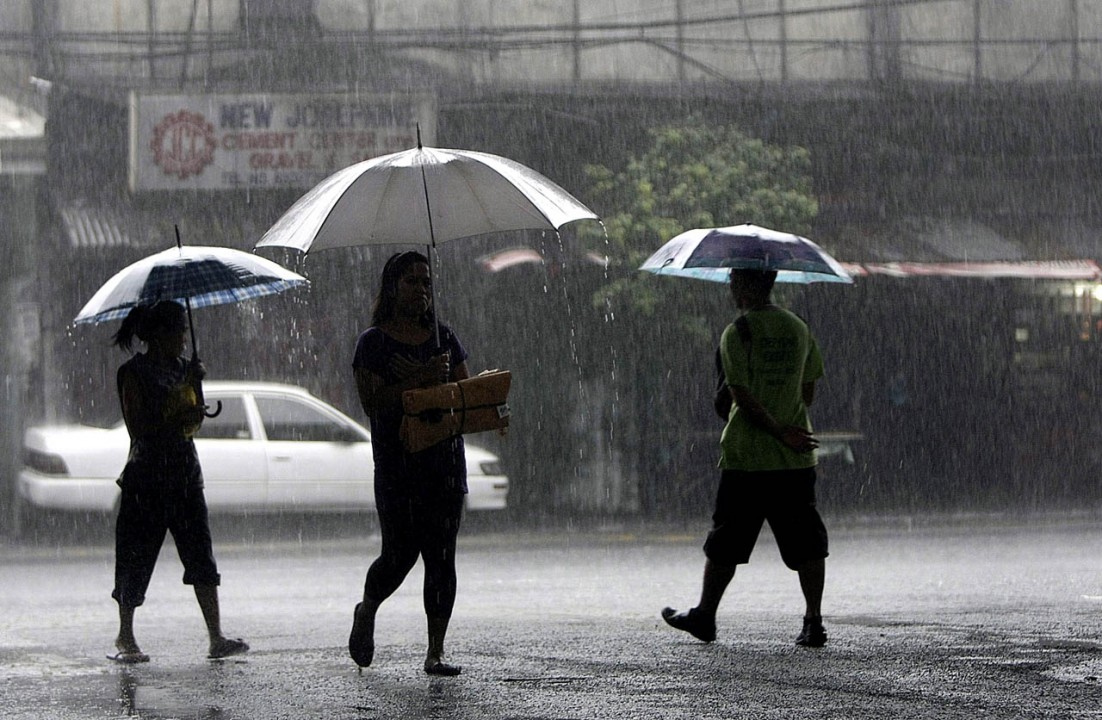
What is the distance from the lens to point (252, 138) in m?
19.9

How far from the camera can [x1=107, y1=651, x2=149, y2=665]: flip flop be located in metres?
7.22

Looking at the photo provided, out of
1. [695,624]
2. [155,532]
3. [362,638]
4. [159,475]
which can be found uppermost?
[159,475]

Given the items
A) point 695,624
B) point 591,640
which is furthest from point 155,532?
point 695,624

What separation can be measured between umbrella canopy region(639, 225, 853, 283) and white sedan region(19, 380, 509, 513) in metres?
7.80

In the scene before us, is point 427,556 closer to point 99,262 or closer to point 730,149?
point 730,149

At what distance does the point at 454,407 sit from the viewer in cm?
619

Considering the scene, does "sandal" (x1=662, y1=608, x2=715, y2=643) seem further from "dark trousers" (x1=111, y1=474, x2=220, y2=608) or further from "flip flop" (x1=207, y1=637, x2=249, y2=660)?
"dark trousers" (x1=111, y1=474, x2=220, y2=608)

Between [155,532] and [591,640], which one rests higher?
[155,532]

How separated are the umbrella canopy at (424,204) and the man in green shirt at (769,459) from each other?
1073mm

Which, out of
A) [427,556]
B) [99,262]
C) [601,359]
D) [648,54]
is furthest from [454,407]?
[648,54]

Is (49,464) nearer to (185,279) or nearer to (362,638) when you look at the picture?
(185,279)

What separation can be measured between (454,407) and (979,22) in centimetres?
1784

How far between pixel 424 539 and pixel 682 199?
39.0 ft

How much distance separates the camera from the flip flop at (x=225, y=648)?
287 inches
